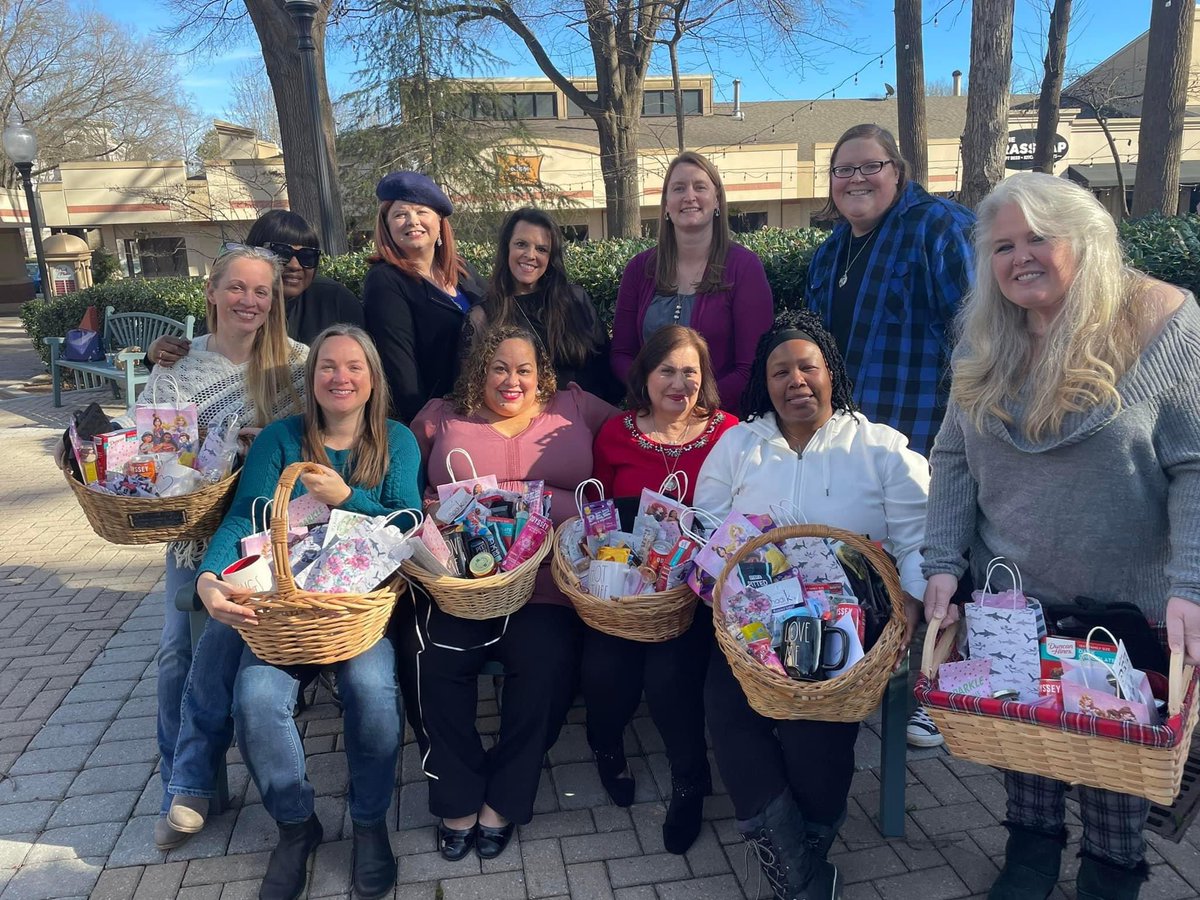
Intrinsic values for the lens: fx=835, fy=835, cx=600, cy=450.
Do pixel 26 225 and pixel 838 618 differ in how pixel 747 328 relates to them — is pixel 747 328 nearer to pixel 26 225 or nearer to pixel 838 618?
pixel 838 618

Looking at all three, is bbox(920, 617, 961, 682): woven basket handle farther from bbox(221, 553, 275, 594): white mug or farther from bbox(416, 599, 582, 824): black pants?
bbox(221, 553, 275, 594): white mug

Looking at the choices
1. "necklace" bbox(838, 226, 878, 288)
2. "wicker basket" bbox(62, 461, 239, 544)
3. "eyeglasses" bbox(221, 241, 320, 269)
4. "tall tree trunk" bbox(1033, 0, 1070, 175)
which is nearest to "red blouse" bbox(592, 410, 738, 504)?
"necklace" bbox(838, 226, 878, 288)

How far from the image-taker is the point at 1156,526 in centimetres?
216

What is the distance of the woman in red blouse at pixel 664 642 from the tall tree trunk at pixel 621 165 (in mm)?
9887

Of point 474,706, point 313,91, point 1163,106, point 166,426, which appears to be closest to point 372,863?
point 474,706

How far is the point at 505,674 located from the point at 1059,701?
1716 mm

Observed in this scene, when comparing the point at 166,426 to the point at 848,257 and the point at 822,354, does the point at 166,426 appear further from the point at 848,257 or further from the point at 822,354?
the point at 848,257

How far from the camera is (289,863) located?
256cm

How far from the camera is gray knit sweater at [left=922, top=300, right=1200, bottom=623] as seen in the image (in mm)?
2061

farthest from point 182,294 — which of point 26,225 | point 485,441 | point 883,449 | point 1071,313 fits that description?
point 26,225

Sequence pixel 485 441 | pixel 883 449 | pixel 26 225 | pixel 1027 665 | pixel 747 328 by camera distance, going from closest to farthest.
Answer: pixel 1027 665 → pixel 883 449 → pixel 485 441 → pixel 747 328 → pixel 26 225

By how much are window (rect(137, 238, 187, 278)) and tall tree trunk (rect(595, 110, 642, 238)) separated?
20.3 metres

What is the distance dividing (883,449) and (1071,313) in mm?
842

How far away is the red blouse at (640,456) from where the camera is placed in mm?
3238
